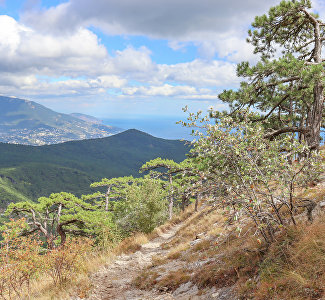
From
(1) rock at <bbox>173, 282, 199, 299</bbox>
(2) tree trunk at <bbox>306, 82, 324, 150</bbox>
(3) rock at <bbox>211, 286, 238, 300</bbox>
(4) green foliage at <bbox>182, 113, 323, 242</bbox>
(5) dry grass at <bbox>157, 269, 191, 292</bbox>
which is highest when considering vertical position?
(2) tree trunk at <bbox>306, 82, 324, 150</bbox>

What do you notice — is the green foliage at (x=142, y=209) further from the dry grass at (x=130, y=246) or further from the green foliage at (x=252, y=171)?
Answer: the green foliage at (x=252, y=171)

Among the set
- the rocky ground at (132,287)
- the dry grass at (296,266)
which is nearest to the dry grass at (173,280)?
the rocky ground at (132,287)

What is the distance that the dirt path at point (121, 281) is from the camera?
30.3 ft

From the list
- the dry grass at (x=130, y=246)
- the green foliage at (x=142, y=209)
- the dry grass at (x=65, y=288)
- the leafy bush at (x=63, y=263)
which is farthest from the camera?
the green foliage at (x=142, y=209)

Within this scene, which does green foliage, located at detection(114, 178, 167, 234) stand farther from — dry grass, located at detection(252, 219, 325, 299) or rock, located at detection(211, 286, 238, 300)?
dry grass, located at detection(252, 219, 325, 299)

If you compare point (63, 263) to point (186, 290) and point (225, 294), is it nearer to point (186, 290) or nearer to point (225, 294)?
point (186, 290)

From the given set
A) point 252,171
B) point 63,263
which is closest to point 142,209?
point 63,263

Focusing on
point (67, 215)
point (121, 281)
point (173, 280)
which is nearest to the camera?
point (173, 280)

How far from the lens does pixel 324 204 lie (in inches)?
314

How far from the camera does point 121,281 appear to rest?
1145 cm

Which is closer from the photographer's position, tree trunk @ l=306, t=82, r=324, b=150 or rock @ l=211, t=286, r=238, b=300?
rock @ l=211, t=286, r=238, b=300

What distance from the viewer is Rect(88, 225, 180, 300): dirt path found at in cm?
923

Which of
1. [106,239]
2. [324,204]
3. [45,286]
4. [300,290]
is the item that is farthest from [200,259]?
[106,239]

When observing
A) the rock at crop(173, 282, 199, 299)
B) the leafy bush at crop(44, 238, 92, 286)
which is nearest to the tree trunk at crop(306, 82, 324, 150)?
the rock at crop(173, 282, 199, 299)
